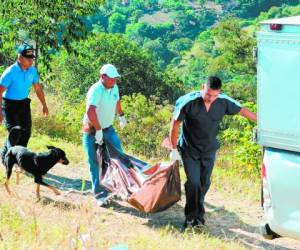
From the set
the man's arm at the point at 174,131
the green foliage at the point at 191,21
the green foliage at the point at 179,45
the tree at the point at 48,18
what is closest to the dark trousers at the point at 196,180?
the man's arm at the point at 174,131

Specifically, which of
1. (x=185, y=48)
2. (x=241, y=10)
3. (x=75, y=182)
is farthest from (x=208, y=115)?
(x=241, y=10)

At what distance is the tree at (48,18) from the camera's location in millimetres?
11984

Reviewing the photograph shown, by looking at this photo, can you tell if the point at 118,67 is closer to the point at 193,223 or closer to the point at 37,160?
the point at 37,160

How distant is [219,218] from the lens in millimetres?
6691

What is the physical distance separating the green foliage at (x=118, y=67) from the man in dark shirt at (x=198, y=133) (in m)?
27.1

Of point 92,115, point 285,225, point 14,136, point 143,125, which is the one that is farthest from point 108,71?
point 143,125

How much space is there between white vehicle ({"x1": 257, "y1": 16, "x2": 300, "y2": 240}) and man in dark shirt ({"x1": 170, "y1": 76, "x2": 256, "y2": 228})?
756 mm

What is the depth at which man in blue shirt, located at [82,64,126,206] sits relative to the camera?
6449 millimetres

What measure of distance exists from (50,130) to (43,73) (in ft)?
8.99

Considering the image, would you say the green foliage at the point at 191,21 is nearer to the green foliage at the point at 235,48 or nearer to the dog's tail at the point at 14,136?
the green foliage at the point at 235,48

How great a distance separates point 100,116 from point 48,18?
20.8 ft

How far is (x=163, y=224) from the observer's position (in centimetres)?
634

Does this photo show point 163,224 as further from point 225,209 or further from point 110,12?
point 110,12

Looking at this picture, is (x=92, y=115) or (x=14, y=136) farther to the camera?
(x=14, y=136)
